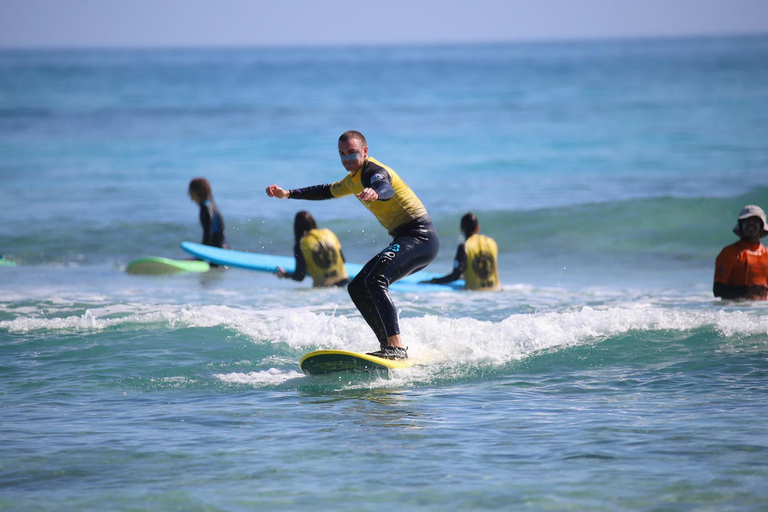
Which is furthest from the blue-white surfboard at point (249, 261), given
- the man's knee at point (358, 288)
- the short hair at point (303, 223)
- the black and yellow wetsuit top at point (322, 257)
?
the man's knee at point (358, 288)

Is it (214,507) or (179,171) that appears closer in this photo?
(214,507)

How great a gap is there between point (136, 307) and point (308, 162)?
66.5 ft

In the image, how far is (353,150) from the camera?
6.25 metres

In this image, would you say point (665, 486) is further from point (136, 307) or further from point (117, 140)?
point (117, 140)

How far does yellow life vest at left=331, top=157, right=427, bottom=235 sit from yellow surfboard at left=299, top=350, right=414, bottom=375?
931 mm

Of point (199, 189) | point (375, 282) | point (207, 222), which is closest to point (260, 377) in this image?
point (375, 282)

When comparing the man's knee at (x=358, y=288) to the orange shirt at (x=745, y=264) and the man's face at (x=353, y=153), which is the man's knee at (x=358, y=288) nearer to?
the man's face at (x=353, y=153)

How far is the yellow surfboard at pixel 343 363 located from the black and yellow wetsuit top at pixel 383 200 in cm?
94

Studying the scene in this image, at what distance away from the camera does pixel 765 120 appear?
38125 millimetres

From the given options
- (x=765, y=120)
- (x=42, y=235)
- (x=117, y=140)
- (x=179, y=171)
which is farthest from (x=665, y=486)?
(x=765, y=120)

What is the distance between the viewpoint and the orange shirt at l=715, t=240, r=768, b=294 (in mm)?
8672

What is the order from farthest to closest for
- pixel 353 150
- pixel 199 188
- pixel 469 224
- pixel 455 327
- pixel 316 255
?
pixel 199 188, pixel 316 255, pixel 469 224, pixel 455 327, pixel 353 150

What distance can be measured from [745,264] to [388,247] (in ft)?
13.8

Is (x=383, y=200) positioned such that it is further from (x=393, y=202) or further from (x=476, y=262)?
(x=476, y=262)
